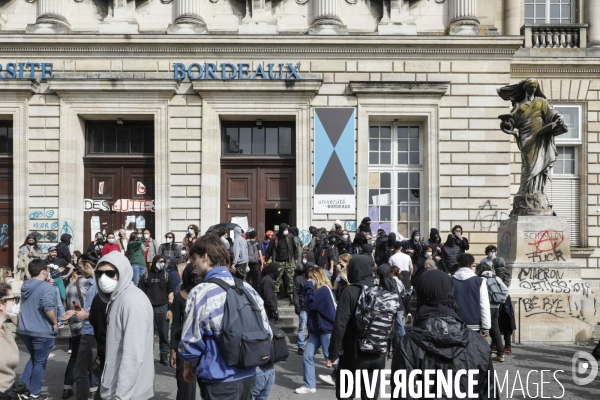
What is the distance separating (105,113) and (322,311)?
13400 millimetres

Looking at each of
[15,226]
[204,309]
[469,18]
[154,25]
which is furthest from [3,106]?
[204,309]

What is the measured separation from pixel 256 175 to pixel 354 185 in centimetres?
317

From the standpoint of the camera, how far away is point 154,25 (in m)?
20.5

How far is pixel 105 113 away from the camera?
2000cm

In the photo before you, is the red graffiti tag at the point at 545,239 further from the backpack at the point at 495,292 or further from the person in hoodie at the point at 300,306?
the person in hoodie at the point at 300,306

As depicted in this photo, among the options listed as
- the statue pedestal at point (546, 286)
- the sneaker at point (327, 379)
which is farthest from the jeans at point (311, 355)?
the statue pedestal at point (546, 286)

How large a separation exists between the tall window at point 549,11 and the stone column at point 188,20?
446 inches

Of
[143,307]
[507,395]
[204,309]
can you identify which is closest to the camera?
[204,309]

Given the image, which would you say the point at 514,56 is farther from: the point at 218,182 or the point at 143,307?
the point at 143,307

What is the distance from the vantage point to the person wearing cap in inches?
602

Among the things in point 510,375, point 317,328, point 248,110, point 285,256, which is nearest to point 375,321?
point 317,328

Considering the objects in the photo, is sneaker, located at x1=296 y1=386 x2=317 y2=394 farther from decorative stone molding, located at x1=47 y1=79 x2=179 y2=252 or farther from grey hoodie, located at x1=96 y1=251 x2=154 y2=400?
decorative stone molding, located at x1=47 y1=79 x2=179 y2=252

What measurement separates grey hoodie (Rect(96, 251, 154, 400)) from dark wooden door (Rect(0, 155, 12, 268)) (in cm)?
1668

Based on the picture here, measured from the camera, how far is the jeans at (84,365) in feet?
25.4
